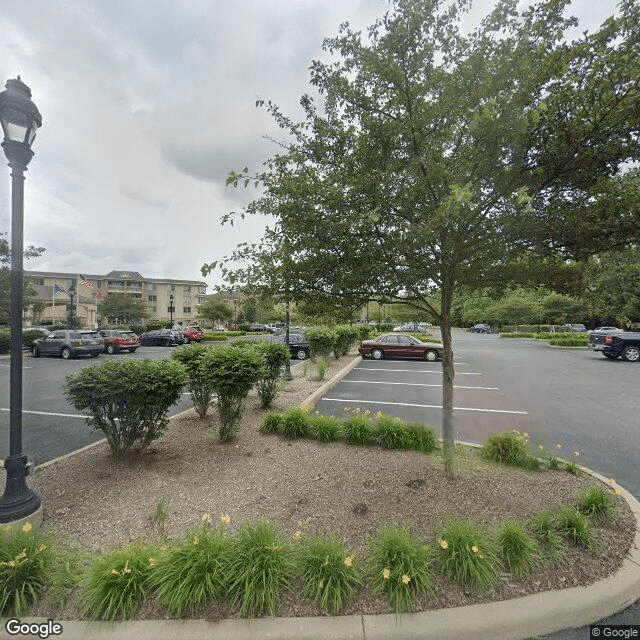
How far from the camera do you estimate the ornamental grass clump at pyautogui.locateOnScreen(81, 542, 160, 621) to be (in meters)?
2.06

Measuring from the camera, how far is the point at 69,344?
1750 cm

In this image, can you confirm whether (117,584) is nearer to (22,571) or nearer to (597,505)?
(22,571)

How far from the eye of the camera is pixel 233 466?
4.12 meters

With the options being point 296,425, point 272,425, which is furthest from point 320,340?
point 296,425

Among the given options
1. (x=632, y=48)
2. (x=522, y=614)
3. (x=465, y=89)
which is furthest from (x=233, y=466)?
(x=632, y=48)

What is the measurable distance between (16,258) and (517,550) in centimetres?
505

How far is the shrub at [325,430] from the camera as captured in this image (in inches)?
193

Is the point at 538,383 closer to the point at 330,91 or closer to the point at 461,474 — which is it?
the point at 461,474

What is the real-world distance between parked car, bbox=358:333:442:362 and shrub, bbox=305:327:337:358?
9.80 ft

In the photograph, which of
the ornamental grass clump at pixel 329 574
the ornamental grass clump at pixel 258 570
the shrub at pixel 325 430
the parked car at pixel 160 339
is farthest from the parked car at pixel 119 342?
the ornamental grass clump at pixel 329 574

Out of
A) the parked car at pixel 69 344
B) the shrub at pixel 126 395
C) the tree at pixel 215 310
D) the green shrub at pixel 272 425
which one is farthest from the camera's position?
the tree at pixel 215 310

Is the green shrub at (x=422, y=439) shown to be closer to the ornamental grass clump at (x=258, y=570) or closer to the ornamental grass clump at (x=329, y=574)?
the ornamental grass clump at (x=329, y=574)

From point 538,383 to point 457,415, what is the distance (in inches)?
216

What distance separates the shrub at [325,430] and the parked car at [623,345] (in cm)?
1741
